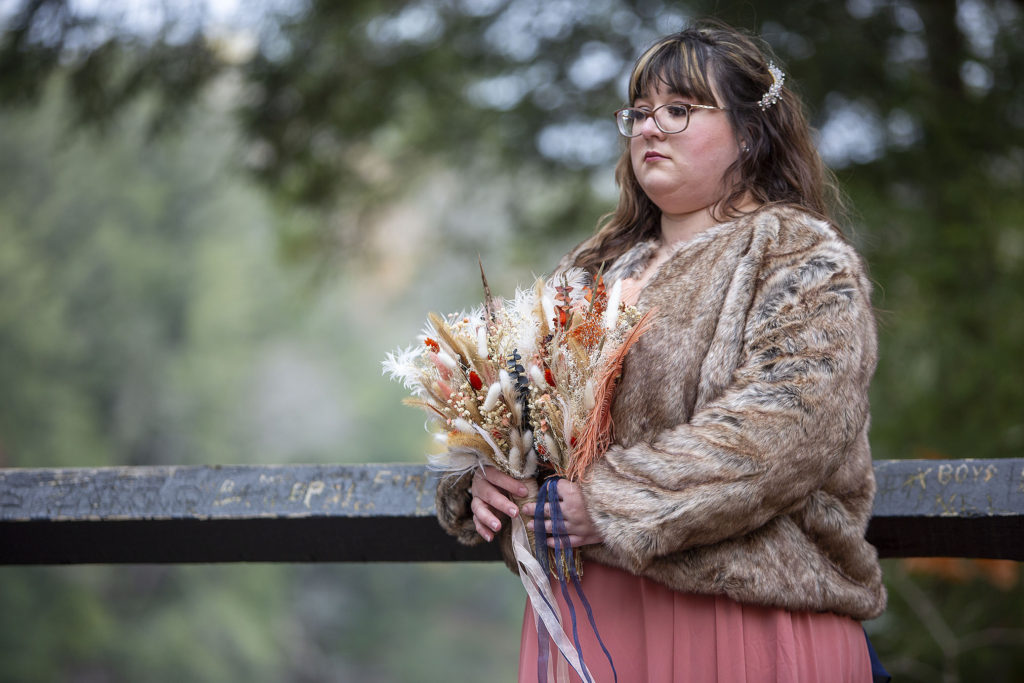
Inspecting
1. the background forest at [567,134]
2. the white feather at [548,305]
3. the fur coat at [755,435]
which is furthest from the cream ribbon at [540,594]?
the background forest at [567,134]

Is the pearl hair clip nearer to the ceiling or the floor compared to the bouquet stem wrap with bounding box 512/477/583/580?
nearer to the ceiling

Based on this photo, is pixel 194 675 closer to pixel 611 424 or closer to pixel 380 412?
pixel 380 412

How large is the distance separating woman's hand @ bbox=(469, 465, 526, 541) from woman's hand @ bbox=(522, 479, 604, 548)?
3.4 inches

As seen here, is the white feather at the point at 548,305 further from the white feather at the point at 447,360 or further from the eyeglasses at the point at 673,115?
the eyeglasses at the point at 673,115

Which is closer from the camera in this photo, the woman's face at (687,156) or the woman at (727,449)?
the woman at (727,449)

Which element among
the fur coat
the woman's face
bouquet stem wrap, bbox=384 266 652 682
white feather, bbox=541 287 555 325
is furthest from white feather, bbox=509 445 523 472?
the woman's face

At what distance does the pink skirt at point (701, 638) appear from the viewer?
63.3 inches

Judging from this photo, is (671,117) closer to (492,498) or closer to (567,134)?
(492,498)

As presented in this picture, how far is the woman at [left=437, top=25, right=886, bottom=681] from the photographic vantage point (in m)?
1.55

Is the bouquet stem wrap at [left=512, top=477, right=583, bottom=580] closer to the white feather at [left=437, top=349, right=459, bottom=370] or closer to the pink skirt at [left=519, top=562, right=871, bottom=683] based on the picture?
the pink skirt at [left=519, top=562, right=871, bottom=683]

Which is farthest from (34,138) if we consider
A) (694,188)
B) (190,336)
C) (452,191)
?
(694,188)

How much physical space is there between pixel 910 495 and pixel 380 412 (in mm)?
29057

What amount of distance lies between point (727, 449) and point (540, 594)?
18.2 inches

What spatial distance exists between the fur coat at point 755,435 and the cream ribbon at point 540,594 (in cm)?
12
